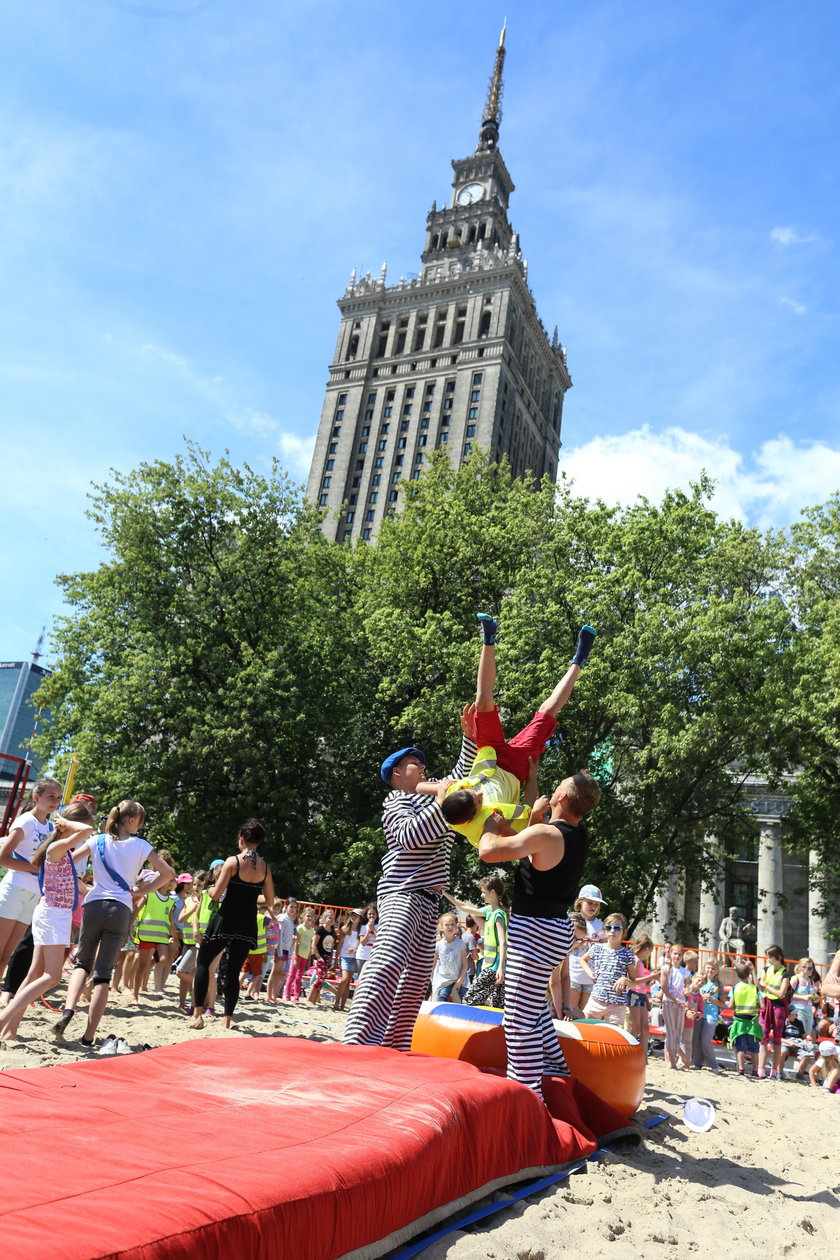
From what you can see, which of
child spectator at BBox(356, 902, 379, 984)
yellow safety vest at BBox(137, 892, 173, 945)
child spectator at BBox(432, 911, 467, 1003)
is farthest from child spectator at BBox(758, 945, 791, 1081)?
yellow safety vest at BBox(137, 892, 173, 945)

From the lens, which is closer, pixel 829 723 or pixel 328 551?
pixel 829 723

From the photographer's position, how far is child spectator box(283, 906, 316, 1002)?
17.1 meters

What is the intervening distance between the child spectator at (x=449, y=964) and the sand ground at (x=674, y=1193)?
3.95 m

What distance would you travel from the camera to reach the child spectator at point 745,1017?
48.3 ft

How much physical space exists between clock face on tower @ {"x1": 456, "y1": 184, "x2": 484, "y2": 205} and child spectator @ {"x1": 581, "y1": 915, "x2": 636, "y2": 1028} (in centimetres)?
10431

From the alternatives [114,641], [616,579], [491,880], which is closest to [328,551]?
[114,641]

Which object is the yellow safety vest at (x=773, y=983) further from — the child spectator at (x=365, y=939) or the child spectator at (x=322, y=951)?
the child spectator at (x=322, y=951)

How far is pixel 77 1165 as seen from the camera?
2896mm

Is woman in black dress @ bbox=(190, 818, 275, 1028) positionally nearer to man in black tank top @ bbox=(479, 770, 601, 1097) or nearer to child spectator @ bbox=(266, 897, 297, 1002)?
man in black tank top @ bbox=(479, 770, 601, 1097)

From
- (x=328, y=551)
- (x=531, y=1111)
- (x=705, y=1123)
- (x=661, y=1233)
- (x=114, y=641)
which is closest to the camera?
(x=661, y=1233)

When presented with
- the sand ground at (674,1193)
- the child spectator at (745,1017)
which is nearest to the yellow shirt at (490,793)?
the sand ground at (674,1193)

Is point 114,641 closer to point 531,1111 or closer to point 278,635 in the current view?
point 278,635

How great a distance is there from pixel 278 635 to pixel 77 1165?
27227mm

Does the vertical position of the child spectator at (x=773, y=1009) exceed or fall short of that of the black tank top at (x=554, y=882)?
it falls short
